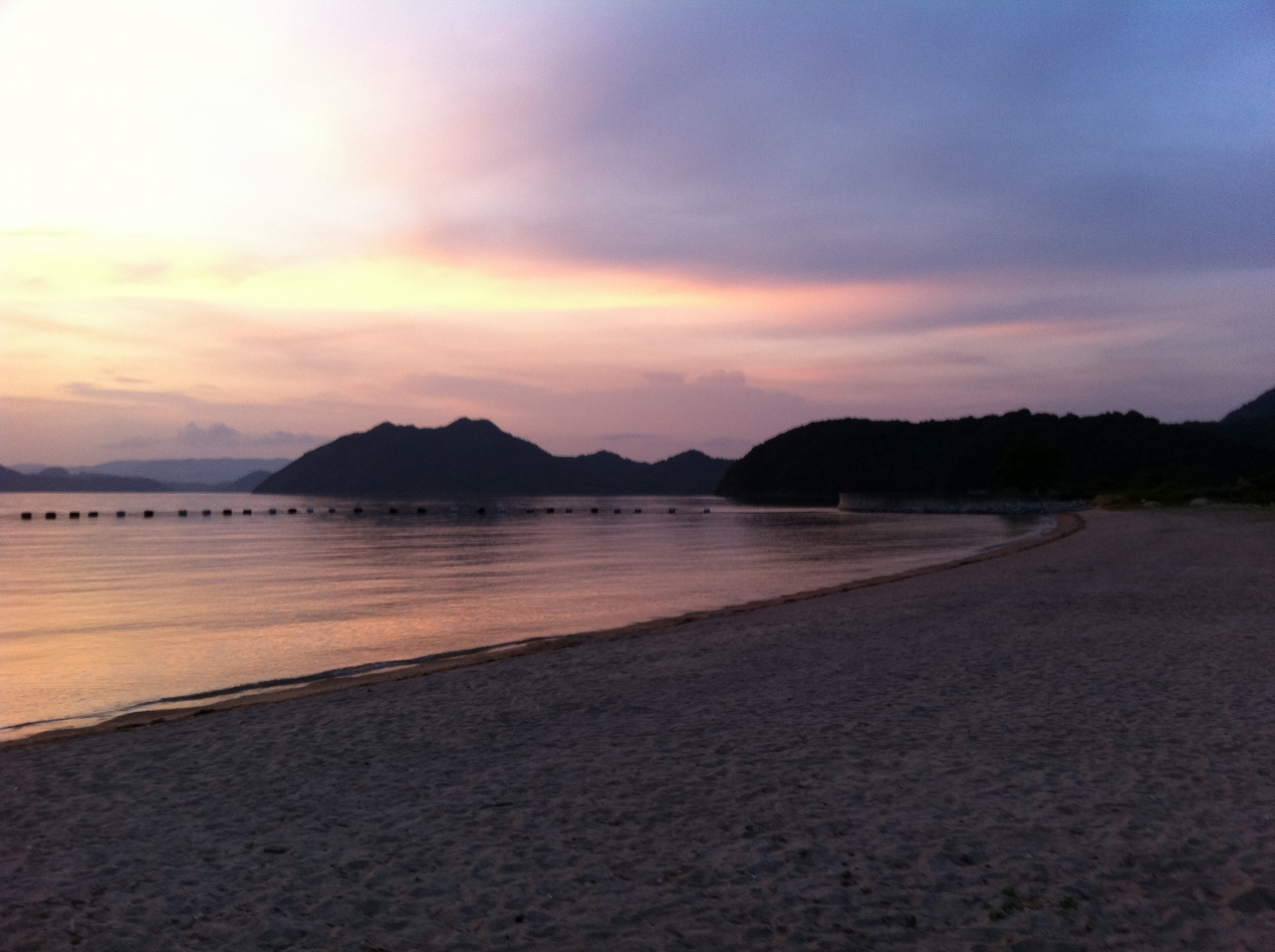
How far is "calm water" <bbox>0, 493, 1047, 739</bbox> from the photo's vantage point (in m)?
14.8

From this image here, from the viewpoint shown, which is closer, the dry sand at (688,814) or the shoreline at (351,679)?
the dry sand at (688,814)

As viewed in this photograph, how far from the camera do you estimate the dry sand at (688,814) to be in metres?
4.92

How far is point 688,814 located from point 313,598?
2141 cm

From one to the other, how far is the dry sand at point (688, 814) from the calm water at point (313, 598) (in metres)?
4.59

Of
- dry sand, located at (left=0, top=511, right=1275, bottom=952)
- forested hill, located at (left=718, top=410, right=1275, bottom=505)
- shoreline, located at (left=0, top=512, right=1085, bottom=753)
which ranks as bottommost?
shoreline, located at (left=0, top=512, right=1085, bottom=753)

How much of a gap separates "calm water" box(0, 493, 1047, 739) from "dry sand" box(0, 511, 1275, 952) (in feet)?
15.1

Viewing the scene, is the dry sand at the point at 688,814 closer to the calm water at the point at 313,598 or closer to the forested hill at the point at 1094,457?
the calm water at the point at 313,598

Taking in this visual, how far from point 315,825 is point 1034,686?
7995 mm

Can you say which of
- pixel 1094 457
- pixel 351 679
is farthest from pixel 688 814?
pixel 1094 457

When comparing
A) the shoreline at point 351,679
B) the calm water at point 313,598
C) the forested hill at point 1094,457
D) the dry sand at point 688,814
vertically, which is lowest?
the calm water at point 313,598

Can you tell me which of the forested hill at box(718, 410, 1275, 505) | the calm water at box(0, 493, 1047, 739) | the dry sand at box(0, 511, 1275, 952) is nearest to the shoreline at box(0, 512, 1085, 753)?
the dry sand at box(0, 511, 1275, 952)

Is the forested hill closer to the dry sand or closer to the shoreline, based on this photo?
the shoreline

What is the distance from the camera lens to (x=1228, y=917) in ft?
A: 15.7

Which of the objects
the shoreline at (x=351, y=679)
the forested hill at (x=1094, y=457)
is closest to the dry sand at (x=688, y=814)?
the shoreline at (x=351, y=679)
